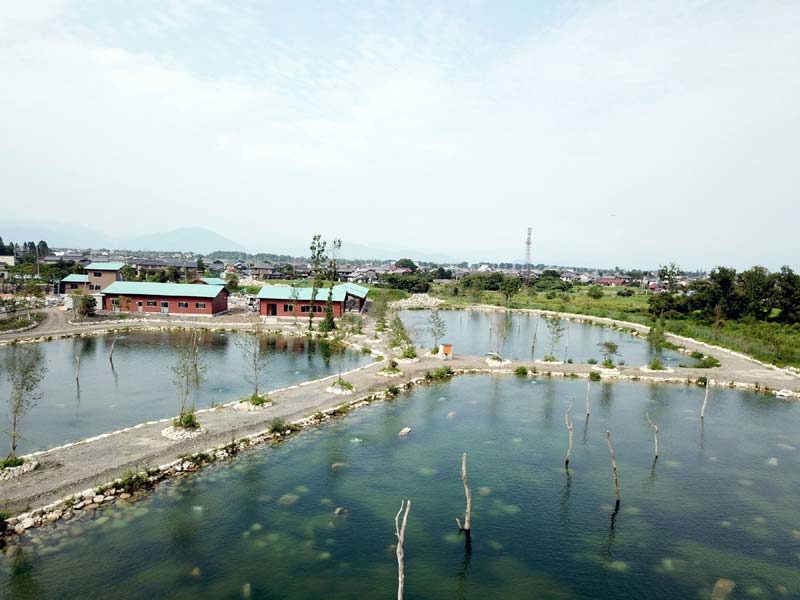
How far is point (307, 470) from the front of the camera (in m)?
22.0

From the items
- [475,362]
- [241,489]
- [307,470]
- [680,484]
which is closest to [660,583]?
[680,484]

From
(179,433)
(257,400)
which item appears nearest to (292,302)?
(257,400)

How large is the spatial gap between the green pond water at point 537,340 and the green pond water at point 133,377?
15.1 meters

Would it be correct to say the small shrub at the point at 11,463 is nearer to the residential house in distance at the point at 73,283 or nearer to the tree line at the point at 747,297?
the residential house in distance at the point at 73,283

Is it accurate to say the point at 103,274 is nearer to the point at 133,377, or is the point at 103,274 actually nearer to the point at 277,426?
the point at 133,377

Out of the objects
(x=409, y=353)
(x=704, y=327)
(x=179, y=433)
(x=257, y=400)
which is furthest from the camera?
(x=704, y=327)

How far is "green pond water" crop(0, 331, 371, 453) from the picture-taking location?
1009 inches

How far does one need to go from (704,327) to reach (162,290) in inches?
2737

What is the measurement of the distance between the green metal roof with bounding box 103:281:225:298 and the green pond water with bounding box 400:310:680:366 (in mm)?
25364

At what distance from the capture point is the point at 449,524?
60.2 ft

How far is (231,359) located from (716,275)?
65714mm

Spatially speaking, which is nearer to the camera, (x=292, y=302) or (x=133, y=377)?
(x=133, y=377)

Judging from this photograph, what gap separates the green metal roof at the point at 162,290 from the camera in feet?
199

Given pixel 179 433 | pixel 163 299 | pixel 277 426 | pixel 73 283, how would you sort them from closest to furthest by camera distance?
pixel 179 433, pixel 277 426, pixel 163 299, pixel 73 283
